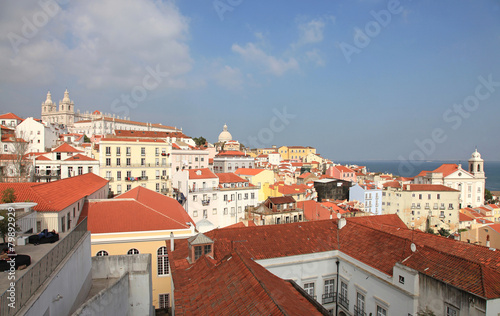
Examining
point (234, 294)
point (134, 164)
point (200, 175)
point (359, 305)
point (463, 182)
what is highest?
point (134, 164)

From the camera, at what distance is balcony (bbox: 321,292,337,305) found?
1577cm

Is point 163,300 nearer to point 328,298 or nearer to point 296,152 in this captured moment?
point 328,298

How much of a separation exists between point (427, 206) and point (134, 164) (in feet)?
167

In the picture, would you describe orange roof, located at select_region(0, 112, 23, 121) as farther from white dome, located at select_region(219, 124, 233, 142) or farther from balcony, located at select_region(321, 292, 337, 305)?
balcony, located at select_region(321, 292, 337, 305)

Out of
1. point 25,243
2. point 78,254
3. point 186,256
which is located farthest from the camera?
point 186,256

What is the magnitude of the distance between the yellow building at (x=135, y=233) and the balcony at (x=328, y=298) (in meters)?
8.87

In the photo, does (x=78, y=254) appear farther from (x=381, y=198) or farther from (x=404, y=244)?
(x=381, y=198)

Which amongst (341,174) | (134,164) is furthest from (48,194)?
(341,174)

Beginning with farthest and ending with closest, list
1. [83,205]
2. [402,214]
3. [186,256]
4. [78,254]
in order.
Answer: [402,214], [83,205], [186,256], [78,254]

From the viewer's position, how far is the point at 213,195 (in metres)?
40.3

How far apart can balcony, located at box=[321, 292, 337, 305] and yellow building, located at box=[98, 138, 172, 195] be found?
30784mm

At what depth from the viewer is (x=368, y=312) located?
14.0m

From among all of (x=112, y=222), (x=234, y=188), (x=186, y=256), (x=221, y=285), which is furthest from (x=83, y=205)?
(x=234, y=188)

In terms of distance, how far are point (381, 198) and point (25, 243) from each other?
5628 centimetres
